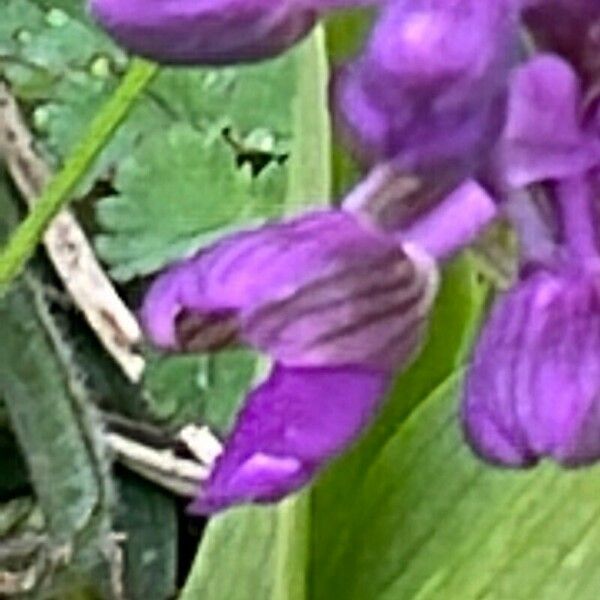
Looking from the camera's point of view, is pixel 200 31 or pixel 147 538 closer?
pixel 200 31

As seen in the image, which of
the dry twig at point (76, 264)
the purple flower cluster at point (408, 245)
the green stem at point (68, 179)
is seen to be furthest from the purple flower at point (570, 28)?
the dry twig at point (76, 264)

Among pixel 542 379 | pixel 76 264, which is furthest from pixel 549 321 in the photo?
pixel 76 264

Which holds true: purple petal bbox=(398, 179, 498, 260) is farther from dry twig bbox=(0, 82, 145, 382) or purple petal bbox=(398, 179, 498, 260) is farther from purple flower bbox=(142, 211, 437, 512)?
dry twig bbox=(0, 82, 145, 382)

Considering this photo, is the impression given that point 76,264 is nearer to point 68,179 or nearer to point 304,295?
point 68,179

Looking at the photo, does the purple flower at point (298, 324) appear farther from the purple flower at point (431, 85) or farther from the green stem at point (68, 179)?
the green stem at point (68, 179)

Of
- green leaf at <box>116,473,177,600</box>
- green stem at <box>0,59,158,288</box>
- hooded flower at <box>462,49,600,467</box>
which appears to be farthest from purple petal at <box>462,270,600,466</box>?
green leaf at <box>116,473,177,600</box>
